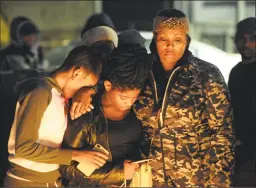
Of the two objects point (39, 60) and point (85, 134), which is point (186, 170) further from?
point (39, 60)

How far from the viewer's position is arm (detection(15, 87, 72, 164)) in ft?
7.33

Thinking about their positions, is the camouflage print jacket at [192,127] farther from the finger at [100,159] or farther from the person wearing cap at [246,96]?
the person wearing cap at [246,96]

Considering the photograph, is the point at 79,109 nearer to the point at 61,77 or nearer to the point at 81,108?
the point at 81,108

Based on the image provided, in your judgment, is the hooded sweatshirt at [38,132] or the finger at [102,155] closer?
the hooded sweatshirt at [38,132]

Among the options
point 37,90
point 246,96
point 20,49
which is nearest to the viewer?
point 37,90

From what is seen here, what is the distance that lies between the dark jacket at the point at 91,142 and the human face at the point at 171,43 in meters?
0.51

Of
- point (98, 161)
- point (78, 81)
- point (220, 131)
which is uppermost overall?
point (78, 81)

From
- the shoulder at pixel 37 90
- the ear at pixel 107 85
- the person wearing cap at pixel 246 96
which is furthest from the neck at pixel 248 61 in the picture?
the shoulder at pixel 37 90

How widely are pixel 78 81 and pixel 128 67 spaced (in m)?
0.31

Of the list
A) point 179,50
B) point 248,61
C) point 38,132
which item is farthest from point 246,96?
point 38,132

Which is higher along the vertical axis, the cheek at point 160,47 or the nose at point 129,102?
the cheek at point 160,47

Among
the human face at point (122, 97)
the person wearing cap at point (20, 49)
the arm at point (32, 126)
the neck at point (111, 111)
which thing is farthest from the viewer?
the person wearing cap at point (20, 49)

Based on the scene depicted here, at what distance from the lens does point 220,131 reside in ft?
7.91

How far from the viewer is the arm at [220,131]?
236 centimetres
